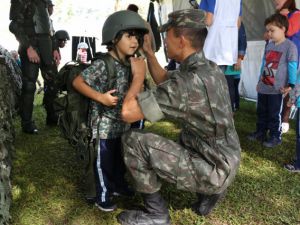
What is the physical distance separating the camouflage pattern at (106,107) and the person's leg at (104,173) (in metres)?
0.09

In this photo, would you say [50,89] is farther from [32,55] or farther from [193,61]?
[193,61]

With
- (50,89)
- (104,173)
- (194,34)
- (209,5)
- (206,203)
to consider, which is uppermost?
(209,5)

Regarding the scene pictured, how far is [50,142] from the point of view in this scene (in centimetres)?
468

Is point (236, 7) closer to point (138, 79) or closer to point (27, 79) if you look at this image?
point (138, 79)

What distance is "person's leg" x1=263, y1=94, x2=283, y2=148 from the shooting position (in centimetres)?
440

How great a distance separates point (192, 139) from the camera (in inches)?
100

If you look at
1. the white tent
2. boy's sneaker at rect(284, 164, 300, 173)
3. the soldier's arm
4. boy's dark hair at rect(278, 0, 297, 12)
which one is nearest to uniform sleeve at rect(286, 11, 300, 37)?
boy's dark hair at rect(278, 0, 297, 12)

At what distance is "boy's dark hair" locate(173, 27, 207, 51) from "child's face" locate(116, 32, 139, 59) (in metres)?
0.42

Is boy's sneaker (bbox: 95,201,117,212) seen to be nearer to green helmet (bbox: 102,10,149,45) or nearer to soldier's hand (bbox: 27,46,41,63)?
green helmet (bbox: 102,10,149,45)

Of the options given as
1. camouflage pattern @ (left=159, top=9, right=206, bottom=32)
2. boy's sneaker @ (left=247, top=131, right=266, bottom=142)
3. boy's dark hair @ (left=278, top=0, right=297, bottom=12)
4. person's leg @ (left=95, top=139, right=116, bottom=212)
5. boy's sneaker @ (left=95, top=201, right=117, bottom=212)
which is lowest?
boy's sneaker @ (left=95, top=201, right=117, bottom=212)

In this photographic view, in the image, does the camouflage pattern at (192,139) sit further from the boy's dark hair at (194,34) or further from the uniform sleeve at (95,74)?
the uniform sleeve at (95,74)

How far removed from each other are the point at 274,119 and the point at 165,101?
104 inches

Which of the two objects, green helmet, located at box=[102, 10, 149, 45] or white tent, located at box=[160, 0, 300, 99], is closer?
green helmet, located at box=[102, 10, 149, 45]

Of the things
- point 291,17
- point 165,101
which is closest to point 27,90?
point 165,101
